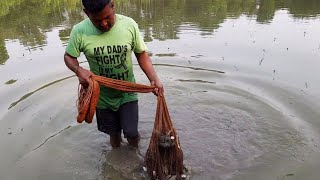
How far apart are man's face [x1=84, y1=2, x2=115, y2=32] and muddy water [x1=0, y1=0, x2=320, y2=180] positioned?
6.16 ft

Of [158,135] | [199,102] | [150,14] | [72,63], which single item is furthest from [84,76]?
[150,14]

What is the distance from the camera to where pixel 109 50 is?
12.8ft

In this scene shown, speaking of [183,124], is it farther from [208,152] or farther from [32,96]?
[32,96]

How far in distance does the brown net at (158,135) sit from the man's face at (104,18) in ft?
1.70

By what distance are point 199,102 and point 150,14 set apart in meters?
7.58

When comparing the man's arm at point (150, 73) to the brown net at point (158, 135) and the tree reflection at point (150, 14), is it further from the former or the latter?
the tree reflection at point (150, 14)

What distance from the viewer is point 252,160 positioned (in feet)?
15.5

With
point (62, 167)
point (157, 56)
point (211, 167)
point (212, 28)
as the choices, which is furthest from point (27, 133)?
point (212, 28)

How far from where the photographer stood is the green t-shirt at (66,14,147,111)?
3.83 meters

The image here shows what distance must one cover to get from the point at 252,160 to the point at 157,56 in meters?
4.44

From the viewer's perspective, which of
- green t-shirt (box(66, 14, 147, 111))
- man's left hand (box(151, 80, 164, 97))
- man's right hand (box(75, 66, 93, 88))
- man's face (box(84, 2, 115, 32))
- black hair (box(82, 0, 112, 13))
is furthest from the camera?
man's left hand (box(151, 80, 164, 97))

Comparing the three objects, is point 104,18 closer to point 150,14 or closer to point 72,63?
point 72,63

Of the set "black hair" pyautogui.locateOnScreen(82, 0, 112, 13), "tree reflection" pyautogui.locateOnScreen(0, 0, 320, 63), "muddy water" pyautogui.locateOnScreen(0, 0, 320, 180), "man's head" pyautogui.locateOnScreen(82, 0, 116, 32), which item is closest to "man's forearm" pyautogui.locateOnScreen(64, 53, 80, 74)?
"man's head" pyautogui.locateOnScreen(82, 0, 116, 32)

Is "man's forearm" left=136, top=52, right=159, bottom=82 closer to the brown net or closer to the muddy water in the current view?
the brown net
